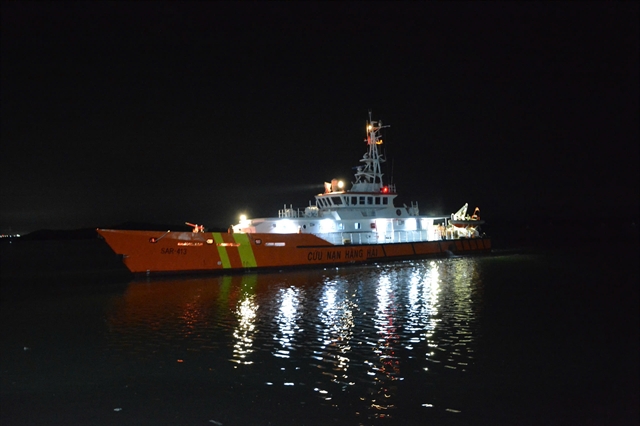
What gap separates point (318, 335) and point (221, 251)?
14.7m

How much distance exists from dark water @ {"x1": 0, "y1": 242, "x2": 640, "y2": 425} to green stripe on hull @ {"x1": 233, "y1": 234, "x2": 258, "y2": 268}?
6351 millimetres

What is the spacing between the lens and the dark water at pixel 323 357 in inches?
293

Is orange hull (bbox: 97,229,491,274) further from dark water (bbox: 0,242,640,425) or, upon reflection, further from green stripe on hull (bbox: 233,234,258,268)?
dark water (bbox: 0,242,640,425)

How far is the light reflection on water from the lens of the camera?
8.48 meters

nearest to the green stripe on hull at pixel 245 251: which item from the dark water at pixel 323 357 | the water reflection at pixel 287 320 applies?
the dark water at pixel 323 357

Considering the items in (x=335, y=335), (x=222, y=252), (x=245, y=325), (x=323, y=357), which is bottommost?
(x=323, y=357)

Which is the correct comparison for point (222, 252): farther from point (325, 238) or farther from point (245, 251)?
point (325, 238)

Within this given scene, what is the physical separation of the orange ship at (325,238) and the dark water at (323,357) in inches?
203

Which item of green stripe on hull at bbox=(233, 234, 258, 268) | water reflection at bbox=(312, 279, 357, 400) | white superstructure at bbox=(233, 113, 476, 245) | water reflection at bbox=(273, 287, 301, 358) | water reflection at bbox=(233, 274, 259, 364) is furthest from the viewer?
white superstructure at bbox=(233, 113, 476, 245)

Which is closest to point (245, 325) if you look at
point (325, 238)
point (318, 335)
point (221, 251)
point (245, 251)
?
point (318, 335)

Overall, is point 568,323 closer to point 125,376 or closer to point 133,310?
point 125,376

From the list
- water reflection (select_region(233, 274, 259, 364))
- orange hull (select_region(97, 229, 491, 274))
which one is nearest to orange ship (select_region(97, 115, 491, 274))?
orange hull (select_region(97, 229, 491, 274))

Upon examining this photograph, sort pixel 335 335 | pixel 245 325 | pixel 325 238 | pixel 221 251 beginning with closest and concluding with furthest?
1. pixel 335 335
2. pixel 245 325
3. pixel 221 251
4. pixel 325 238

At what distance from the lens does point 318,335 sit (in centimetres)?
1217
